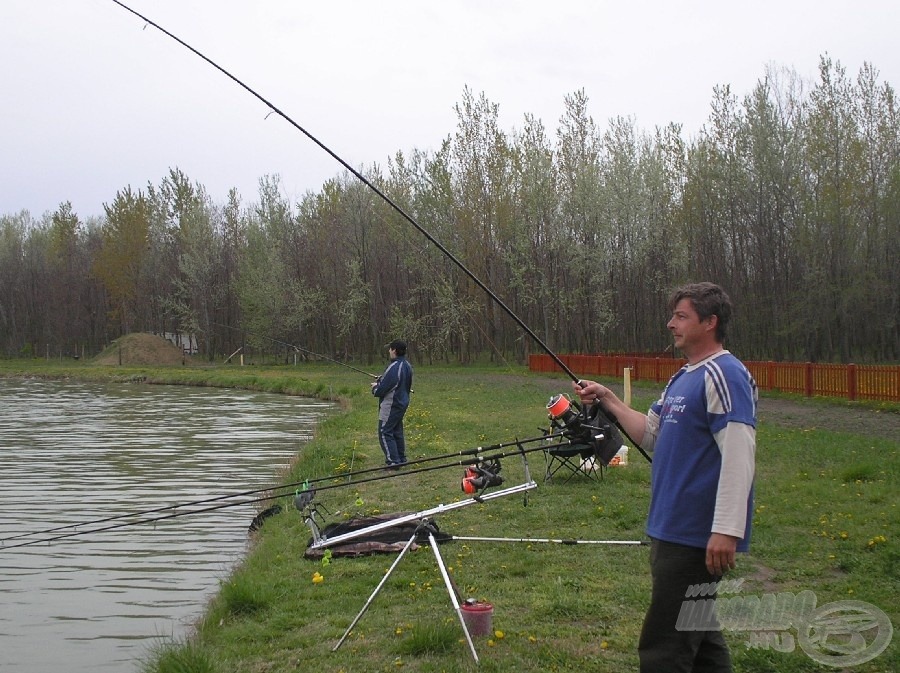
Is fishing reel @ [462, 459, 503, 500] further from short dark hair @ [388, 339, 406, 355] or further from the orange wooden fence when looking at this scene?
the orange wooden fence

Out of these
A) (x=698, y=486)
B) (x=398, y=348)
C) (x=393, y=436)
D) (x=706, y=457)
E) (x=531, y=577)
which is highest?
(x=398, y=348)

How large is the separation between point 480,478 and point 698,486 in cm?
212

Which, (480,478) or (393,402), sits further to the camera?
(393,402)

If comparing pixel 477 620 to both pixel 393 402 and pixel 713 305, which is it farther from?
pixel 393 402

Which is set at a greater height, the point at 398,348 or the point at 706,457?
the point at 398,348

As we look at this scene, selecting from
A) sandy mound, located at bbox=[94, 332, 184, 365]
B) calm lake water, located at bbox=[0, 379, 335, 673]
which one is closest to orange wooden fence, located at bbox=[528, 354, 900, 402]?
calm lake water, located at bbox=[0, 379, 335, 673]

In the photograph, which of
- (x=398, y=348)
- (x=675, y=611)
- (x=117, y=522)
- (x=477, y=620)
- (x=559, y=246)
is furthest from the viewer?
(x=559, y=246)

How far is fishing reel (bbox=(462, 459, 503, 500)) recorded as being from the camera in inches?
214

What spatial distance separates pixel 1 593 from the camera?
8.08 metres

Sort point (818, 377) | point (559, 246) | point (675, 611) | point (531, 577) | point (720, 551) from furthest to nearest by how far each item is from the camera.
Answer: point (559, 246)
point (818, 377)
point (531, 577)
point (675, 611)
point (720, 551)

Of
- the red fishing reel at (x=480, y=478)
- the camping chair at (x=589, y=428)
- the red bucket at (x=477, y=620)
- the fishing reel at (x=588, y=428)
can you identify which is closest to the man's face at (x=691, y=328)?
the camping chair at (x=589, y=428)

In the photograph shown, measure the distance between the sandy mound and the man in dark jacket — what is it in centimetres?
5040

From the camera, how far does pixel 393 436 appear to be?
41.0ft

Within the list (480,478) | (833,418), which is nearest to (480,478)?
(480,478)
